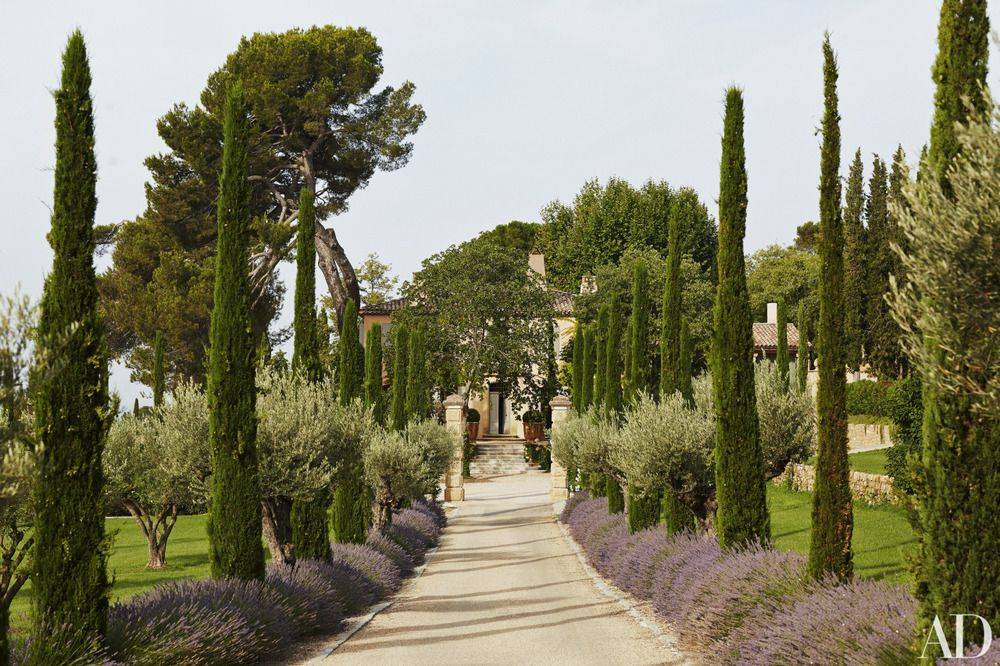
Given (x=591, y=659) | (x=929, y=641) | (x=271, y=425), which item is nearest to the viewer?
(x=929, y=641)

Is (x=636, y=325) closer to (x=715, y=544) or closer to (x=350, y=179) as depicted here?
(x=715, y=544)

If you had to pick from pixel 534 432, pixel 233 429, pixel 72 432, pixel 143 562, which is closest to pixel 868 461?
pixel 534 432

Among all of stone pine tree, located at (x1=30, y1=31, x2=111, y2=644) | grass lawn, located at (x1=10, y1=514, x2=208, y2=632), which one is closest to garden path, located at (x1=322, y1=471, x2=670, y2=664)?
stone pine tree, located at (x1=30, y1=31, x2=111, y2=644)

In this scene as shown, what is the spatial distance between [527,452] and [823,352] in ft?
176

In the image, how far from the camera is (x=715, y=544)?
1848 centimetres

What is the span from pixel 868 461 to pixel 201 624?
36.8 m

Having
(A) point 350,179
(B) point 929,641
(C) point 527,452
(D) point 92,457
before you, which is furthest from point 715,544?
(C) point 527,452

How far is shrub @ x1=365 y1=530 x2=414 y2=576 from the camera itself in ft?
81.1

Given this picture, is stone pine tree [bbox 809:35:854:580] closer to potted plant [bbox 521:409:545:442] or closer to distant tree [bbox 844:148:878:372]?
distant tree [bbox 844:148:878:372]

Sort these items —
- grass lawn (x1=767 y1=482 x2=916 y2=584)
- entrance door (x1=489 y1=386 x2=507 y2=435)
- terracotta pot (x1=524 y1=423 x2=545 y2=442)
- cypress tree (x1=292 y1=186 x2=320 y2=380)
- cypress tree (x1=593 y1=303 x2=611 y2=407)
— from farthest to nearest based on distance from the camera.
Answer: entrance door (x1=489 y1=386 x2=507 y2=435) < terracotta pot (x1=524 y1=423 x2=545 y2=442) < cypress tree (x1=593 y1=303 x2=611 y2=407) < grass lawn (x1=767 y1=482 x2=916 y2=584) < cypress tree (x1=292 y1=186 x2=320 y2=380)

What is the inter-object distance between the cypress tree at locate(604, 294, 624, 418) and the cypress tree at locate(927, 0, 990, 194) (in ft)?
75.2

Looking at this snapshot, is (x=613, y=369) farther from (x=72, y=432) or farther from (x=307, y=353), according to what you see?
(x=72, y=432)

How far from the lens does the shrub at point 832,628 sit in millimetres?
9445

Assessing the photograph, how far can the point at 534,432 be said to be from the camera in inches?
2734
